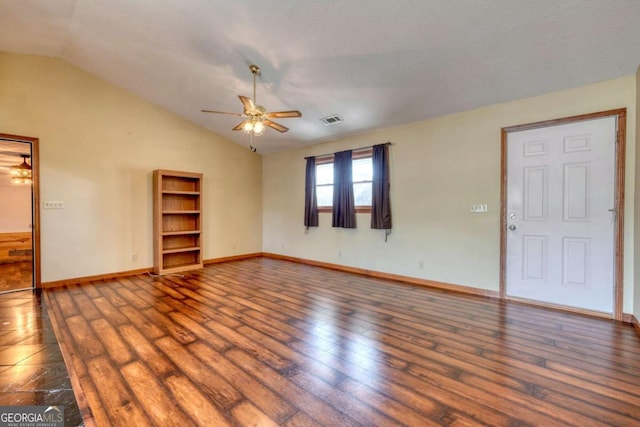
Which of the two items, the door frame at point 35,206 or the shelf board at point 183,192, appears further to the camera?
the shelf board at point 183,192

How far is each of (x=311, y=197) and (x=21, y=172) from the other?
6347 millimetres

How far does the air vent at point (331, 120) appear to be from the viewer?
4.81 m

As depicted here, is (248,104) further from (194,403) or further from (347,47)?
(194,403)

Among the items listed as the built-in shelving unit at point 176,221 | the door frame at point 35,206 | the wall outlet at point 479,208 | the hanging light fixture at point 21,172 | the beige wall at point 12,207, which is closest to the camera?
the wall outlet at point 479,208

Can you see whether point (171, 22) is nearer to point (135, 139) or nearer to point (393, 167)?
point (135, 139)

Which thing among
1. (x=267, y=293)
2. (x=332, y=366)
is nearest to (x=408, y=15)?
(x=332, y=366)

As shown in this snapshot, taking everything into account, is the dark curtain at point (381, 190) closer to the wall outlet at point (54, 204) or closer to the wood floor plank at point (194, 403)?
the wood floor plank at point (194, 403)

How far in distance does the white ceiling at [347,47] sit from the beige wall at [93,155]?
43 centimetres

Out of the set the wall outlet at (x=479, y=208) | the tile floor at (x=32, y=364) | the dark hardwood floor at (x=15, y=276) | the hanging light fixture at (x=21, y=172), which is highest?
the hanging light fixture at (x=21, y=172)

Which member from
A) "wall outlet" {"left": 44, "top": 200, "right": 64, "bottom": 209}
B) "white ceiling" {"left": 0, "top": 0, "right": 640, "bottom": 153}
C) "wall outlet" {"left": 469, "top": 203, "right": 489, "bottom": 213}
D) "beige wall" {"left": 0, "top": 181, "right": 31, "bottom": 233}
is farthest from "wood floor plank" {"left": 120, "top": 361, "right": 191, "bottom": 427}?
"beige wall" {"left": 0, "top": 181, "right": 31, "bottom": 233}

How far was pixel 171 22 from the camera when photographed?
324 cm

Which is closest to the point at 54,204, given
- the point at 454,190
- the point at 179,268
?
the point at 179,268

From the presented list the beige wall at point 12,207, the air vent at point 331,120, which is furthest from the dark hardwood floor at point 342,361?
the beige wall at point 12,207

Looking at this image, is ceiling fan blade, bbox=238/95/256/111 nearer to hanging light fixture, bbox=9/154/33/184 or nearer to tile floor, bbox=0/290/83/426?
tile floor, bbox=0/290/83/426
